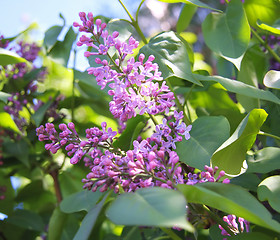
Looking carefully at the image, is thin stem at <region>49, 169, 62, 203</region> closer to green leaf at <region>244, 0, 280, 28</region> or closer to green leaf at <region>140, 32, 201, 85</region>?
green leaf at <region>140, 32, 201, 85</region>

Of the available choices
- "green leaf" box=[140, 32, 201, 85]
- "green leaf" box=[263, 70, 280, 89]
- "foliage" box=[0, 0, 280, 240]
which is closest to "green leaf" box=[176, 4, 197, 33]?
"foliage" box=[0, 0, 280, 240]

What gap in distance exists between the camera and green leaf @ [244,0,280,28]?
2.53 feet

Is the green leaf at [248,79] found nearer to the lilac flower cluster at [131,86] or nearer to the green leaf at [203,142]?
the green leaf at [203,142]

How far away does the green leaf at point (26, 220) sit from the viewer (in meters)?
0.89

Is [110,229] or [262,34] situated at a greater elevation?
[262,34]

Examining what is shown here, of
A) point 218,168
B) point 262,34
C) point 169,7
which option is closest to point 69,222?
point 218,168

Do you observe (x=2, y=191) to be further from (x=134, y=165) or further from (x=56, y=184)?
(x=134, y=165)

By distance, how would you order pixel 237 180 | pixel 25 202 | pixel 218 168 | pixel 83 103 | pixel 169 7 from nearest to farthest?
1. pixel 218 168
2. pixel 237 180
3. pixel 83 103
4. pixel 25 202
5. pixel 169 7

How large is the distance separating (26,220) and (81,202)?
1.04 ft

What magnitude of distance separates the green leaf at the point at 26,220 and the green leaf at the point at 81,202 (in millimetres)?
238

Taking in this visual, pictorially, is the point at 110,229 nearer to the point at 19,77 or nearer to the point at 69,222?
the point at 69,222

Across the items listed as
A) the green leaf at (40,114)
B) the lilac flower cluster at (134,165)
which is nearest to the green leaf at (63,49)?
the green leaf at (40,114)

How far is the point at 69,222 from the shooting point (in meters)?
0.91

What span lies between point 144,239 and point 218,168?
0.38m
